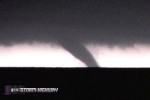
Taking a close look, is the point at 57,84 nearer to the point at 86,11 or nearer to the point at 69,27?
the point at 69,27

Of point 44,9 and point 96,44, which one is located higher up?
point 44,9

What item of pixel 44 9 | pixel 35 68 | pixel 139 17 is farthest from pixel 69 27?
pixel 139 17

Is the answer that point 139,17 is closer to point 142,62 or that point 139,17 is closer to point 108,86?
point 142,62

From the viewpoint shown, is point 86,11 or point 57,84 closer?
point 57,84

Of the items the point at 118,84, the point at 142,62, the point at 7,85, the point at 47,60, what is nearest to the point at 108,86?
the point at 118,84

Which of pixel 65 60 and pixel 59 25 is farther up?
pixel 59 25

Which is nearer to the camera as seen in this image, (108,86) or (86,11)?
(108,86)

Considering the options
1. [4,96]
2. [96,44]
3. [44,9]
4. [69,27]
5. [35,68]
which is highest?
[44,9]

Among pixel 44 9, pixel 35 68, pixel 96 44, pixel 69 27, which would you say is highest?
pixel 44 9
